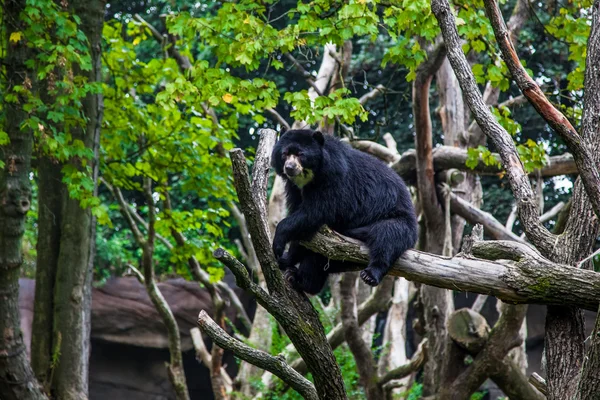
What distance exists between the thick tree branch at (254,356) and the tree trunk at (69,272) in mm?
3617

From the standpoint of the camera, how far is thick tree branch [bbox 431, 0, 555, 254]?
4531 mm

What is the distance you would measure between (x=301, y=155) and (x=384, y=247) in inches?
36.9

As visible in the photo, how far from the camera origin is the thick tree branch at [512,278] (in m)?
3.87

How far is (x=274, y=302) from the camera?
13.6 ft

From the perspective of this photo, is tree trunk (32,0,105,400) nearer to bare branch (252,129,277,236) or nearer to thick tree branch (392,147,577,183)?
bare branch (252,129,277,236)

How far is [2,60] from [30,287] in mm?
5656

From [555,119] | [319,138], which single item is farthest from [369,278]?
[555,119]

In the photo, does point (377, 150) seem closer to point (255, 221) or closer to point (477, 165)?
point (477, 165)

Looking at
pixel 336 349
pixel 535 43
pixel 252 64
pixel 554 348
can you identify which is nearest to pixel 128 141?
pixel 252 64

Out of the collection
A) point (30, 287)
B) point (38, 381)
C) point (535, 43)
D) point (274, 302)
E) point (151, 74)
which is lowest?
point (38, 381)

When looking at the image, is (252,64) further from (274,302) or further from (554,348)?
(554,348)

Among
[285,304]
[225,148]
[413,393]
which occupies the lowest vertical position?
[413,393]

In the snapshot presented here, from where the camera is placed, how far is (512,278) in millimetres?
4012

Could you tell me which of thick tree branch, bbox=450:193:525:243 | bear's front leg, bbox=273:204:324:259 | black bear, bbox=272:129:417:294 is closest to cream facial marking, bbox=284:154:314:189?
black bear, bbox=272:129:417:294
